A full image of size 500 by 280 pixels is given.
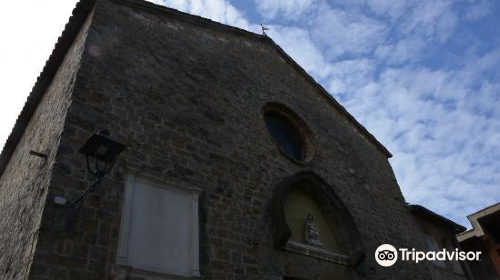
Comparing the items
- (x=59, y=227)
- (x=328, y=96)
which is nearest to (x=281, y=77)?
(x=328, y=96)

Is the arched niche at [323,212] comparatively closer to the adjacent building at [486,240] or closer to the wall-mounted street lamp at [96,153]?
the wall-mounted street lamp at [96,153]

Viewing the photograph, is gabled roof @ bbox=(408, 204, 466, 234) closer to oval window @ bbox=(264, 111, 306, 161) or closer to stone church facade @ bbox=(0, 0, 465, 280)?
stone church facade @ bbox=(0, 0, 465, 280)

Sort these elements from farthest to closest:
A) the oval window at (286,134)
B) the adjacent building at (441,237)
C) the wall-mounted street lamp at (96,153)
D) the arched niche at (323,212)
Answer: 1. the adjacent building at (441,237)
2. the oval window at (286,134)
3. the arched niche at (323,212)
4. the wall-mounted street lamp at (96,153)

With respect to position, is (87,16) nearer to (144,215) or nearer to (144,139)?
(144,139)

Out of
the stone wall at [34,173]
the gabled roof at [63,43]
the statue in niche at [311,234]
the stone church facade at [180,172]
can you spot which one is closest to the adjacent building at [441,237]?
the stone church facade at [180,172]

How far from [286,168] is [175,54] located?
2803mm

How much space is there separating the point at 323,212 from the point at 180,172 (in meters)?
3.53

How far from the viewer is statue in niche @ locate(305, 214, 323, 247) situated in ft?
21.7

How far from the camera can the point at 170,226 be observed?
4621mm

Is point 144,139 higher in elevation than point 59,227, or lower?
higher

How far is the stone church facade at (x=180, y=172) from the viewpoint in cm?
411

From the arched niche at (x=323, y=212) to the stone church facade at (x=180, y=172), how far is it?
0.03 m

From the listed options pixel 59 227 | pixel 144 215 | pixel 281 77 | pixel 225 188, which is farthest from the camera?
pixel 281 77

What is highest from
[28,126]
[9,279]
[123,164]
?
[28,126]
